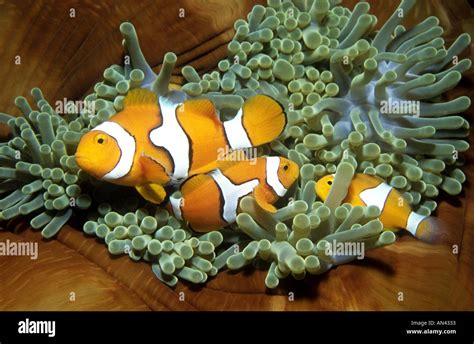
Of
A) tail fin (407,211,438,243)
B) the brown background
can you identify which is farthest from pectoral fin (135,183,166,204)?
tail fin (407,211,438,243)

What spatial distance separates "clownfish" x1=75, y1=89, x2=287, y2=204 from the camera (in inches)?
54.1

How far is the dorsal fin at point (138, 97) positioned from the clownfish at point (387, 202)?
1.73 ft

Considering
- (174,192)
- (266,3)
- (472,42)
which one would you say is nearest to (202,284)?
(174,192)

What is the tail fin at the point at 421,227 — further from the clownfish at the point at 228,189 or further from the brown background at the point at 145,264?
the clownfish at the point at 228,189

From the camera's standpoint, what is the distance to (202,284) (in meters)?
1.42

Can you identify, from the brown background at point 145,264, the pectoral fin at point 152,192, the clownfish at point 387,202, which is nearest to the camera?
the brown background at point 145,264

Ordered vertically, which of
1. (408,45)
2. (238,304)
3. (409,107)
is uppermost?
(408,45)

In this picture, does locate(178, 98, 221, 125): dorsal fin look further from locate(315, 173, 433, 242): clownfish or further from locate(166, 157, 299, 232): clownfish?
locate(315, 173, 433, 242): clownfish

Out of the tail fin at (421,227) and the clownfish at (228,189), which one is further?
the tail fin at (421,227)

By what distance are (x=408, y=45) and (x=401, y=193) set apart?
507mm

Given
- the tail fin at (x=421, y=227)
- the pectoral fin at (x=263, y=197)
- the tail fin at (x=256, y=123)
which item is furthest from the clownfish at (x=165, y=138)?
the tail fin at (x=421, y=227)

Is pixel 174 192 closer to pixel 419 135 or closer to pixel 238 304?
pixel 238 304

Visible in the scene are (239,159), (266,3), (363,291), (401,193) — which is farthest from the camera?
(266,3)

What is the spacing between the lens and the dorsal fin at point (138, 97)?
4.79 ft
